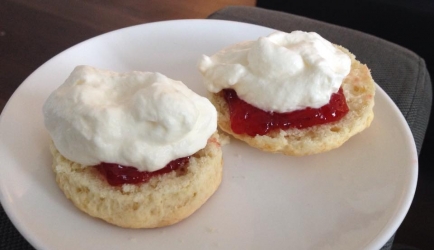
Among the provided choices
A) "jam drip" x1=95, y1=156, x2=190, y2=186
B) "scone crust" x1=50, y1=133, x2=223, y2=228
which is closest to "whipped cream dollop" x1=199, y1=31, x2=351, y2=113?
"scone crust" x1=50, y1=133, x2=223, y2=228

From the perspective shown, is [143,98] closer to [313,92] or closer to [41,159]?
[41,159]

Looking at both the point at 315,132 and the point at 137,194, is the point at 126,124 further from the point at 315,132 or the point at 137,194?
the point at 315,132

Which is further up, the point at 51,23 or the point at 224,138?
the point at 224,138

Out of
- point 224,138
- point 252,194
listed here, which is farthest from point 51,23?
point 252,194

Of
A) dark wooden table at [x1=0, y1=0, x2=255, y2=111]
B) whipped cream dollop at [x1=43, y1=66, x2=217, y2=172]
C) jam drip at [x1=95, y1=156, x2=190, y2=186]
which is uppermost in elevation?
whipped cream dollop at [x1=43, y1=66, x2=217, y2=172]

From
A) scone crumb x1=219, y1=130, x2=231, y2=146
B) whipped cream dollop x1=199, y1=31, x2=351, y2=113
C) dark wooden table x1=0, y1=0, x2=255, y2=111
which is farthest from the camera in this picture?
dark wooden table x1=0, y1=0, x2=255, y2=111

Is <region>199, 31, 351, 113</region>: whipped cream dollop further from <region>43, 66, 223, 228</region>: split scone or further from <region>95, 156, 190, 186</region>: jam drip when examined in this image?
<region>95, 156, 190, 186</region>: jam drip
